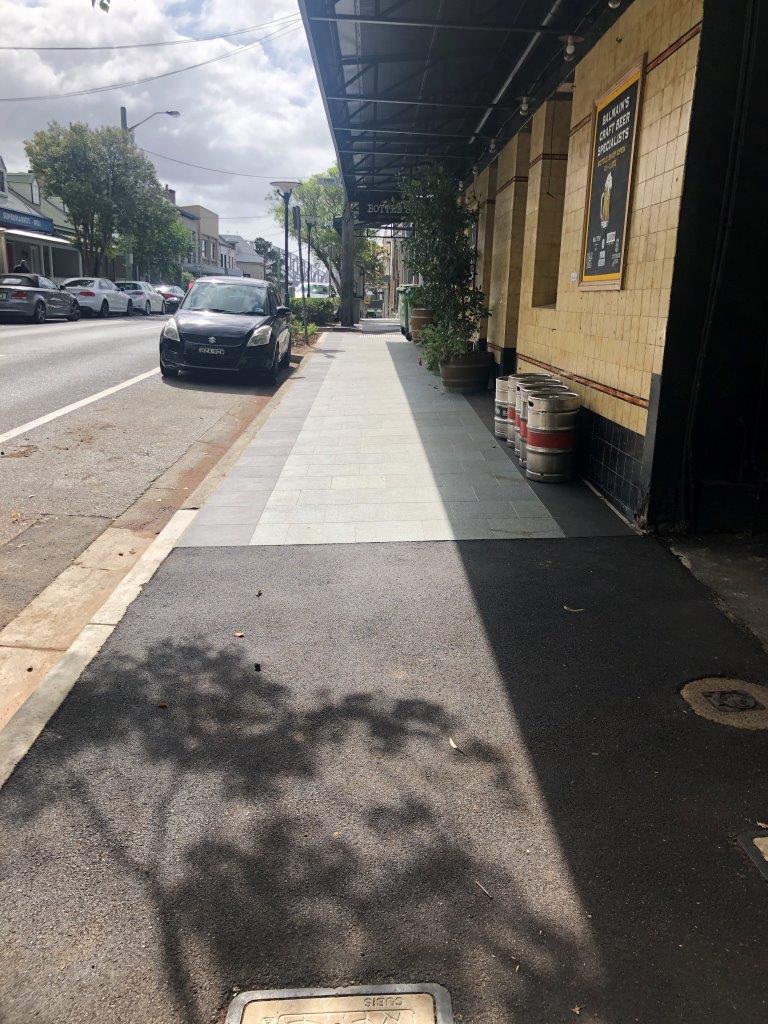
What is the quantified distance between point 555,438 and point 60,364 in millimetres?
11428

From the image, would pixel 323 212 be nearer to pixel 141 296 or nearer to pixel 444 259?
pixel 141 296

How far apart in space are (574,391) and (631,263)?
67.2 inches

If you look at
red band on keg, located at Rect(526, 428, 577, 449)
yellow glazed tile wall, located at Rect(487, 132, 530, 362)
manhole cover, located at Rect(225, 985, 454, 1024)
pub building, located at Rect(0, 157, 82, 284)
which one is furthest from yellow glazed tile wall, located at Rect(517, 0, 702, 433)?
pub building, located at Rect(0, 157, 82, 284)

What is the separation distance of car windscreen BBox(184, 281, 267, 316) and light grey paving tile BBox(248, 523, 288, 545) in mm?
9538

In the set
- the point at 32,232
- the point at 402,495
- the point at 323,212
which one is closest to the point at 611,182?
the point at 402,495

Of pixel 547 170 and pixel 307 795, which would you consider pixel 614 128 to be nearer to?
pixel 547 170

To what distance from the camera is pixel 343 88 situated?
35.0 feet

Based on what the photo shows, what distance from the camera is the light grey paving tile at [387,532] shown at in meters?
5.96

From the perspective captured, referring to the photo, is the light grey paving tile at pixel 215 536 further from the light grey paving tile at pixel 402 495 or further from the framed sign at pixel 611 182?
the framed sign at pixel 611 182

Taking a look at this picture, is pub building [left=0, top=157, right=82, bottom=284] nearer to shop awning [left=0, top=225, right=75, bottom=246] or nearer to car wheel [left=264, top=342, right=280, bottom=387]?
shop awning [left=0, top=225, right=75, bottom=246]

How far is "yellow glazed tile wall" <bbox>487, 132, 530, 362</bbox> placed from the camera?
38.1 feet

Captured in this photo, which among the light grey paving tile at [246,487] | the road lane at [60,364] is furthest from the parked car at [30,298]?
the light grey paving tile at [246,487]

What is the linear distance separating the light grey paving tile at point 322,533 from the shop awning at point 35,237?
117 feet

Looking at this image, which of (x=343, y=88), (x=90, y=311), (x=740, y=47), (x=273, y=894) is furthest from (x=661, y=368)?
(x=90, y=311)
